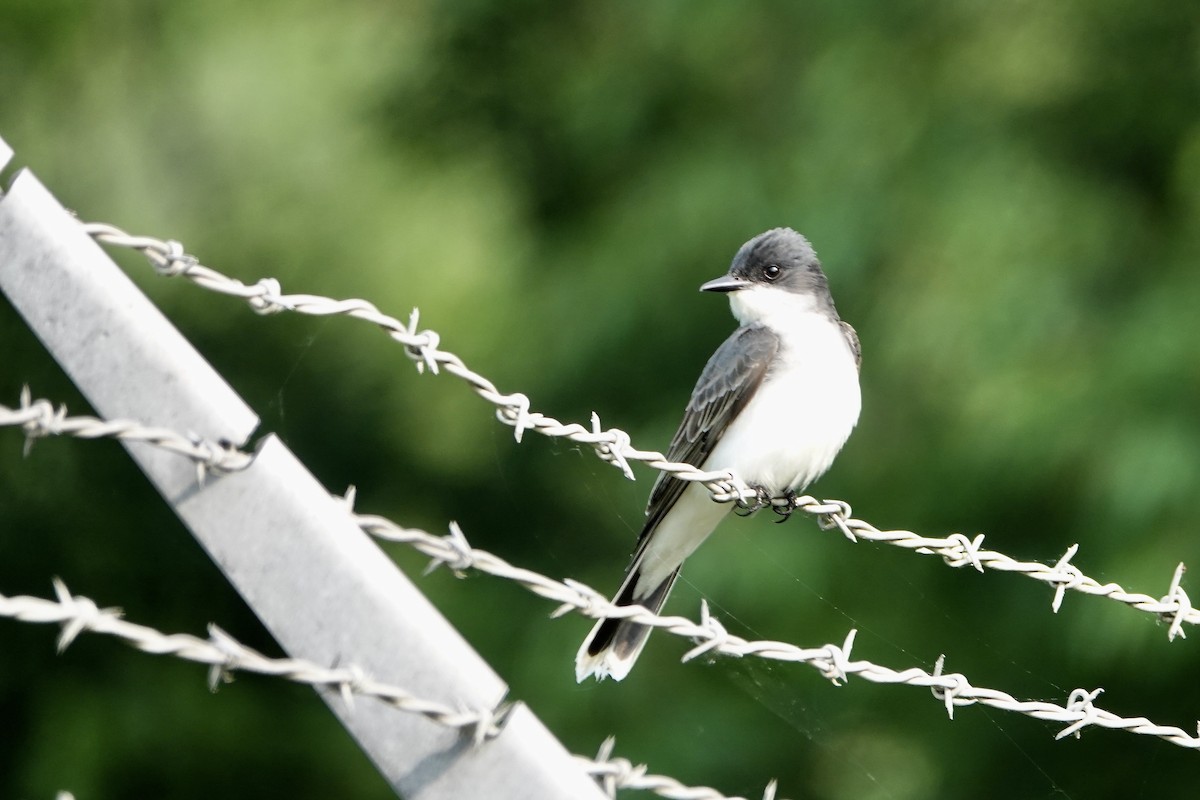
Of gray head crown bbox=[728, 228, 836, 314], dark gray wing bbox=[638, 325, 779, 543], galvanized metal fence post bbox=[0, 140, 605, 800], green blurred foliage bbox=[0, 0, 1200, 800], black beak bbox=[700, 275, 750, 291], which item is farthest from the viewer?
green blurred foliage bbox=[0, 0, 1200, 800]

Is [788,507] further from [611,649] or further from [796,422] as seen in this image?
[611,649]

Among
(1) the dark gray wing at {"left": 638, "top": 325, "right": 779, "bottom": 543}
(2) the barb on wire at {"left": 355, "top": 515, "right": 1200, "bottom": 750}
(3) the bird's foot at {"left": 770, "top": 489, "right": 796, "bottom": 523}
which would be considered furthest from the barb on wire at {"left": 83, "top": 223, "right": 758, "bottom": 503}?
(1) the dark gray wing at {"left": 638, "top": 325, "right": 779, "bottom": 543}

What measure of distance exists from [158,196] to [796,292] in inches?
220

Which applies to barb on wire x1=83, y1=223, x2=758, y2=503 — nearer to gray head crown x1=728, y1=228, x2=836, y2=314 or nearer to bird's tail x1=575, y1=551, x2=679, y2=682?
bird's tail x1=575, y1=551, x2=679, y2=682

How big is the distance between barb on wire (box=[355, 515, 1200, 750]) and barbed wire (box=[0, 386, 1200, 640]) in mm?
198

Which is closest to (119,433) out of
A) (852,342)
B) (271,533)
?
(271,533)

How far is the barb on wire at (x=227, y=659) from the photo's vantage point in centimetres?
151

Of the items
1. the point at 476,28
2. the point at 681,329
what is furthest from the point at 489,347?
the point at 476,28

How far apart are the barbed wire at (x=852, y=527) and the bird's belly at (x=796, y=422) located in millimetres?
199

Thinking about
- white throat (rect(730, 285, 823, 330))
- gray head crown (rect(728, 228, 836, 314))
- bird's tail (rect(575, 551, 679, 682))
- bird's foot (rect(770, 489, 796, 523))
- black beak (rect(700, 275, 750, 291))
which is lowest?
bird's tail (rect(575, 551, 679, 682))

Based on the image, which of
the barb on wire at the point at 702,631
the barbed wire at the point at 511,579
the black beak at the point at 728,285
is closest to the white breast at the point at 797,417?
the black beak at the point at 728,285

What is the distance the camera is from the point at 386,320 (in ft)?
6.97

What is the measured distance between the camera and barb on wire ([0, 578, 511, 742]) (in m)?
1.51

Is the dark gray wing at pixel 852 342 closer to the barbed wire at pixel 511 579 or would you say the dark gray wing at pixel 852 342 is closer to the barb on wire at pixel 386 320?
the barbed wire at pixel 511 579
